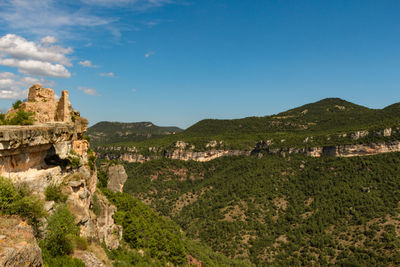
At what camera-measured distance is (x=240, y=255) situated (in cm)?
5975

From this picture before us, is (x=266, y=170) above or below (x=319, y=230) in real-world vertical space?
above

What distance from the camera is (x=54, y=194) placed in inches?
546

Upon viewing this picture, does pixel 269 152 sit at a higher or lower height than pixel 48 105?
lower

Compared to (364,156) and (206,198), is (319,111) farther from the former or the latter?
(206,198)

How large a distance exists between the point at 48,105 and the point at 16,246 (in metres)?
16.2

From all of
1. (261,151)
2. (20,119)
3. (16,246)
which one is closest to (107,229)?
(20,119)

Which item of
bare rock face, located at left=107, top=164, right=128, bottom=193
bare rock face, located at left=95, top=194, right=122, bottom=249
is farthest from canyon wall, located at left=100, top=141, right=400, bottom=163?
bare rock face, located at left=95, top=194, right=122, bottom=249

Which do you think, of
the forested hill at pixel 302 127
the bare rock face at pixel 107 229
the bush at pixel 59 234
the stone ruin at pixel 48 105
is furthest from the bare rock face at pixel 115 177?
the forested hill at pixel 302 127

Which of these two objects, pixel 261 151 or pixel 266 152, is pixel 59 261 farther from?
pixel 261 151

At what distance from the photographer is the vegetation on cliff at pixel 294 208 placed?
54125mm

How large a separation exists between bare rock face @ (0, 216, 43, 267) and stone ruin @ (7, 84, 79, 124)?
12728 mm

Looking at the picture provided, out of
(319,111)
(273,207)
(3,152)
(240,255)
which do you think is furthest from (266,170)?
(3,152)

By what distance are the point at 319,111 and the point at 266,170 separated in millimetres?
79586

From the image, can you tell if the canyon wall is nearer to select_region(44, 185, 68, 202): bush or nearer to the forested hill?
the forested hill
